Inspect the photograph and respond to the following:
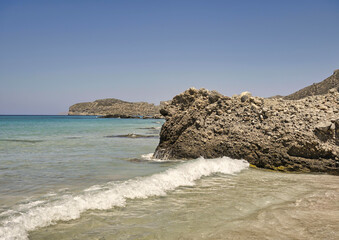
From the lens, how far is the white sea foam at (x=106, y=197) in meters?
4.35

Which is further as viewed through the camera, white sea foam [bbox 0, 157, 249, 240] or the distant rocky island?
the distant rocky island

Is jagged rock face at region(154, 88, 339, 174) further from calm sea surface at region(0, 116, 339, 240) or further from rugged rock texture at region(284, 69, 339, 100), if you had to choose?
rugged rock texture at region(284, 69, 339, 100)

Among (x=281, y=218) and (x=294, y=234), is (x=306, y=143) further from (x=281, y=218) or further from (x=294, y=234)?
(x=294, y=234)

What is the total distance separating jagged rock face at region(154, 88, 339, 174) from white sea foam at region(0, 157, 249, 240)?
113 cm

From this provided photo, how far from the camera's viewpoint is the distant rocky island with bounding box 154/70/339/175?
29.1ft

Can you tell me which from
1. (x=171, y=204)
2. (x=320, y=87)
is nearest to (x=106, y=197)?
(x=171, y=204)

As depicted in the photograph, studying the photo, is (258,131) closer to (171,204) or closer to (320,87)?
(171,204)

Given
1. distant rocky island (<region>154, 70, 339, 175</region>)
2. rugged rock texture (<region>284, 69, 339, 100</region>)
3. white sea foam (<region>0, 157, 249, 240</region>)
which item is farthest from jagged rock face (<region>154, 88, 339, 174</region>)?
rugged rock texture (<region>284, 69, 339, 100</region>)

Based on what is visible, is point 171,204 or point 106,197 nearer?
point 171,204

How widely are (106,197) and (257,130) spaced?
21.1ft

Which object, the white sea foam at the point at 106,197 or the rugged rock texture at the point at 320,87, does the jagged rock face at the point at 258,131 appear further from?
the rugged rock texture at the point at 320,87

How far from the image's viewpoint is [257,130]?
9984 millimetres

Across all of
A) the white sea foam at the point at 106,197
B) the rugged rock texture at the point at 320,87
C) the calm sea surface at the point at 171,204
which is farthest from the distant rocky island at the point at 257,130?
the rugged rock texture at the point at 320,87

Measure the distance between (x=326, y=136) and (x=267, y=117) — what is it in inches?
81.4
